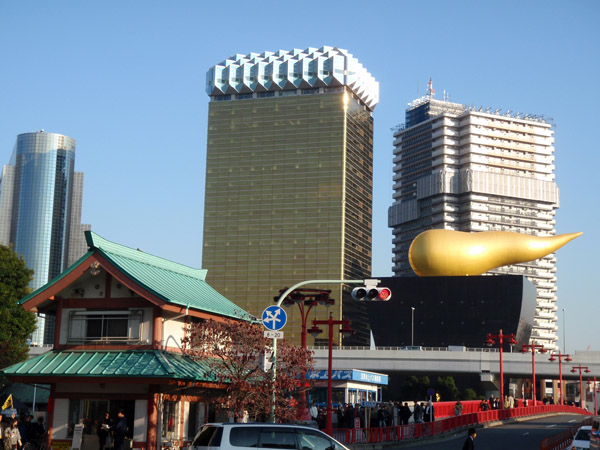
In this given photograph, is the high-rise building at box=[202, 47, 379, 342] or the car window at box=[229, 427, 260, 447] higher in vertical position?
the high-rise building at box=[202, 47, 379, 342]

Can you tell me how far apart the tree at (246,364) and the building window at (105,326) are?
7.17ft

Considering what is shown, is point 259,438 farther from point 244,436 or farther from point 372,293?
point 372,293

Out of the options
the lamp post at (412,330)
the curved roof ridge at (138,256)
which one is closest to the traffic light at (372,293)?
the curved roof ridge at (138,256)

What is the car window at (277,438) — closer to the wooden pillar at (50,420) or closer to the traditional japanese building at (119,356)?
the traditional japanese building at (119,356)

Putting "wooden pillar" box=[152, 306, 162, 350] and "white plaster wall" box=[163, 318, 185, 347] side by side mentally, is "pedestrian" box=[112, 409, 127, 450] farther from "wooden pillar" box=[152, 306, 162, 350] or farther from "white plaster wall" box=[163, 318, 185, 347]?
"white plaster wall" box=[163, 318, 185, 347]

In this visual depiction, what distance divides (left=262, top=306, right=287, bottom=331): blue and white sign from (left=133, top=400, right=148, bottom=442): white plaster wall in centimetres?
789

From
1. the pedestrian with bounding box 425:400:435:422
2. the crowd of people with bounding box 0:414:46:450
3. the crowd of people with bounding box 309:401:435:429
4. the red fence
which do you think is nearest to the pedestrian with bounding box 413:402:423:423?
the crowd of people with bounding box 309:401:435:429

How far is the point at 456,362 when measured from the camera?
11281cm

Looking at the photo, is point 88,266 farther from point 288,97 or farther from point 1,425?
point 288,97

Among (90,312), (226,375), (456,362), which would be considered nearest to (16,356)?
(90,312)

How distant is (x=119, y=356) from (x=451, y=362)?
85432 mm

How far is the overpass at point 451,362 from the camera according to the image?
11294cm

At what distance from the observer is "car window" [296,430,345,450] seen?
921 inches

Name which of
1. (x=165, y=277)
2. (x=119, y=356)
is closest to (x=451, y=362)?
(x=165, y=277)
